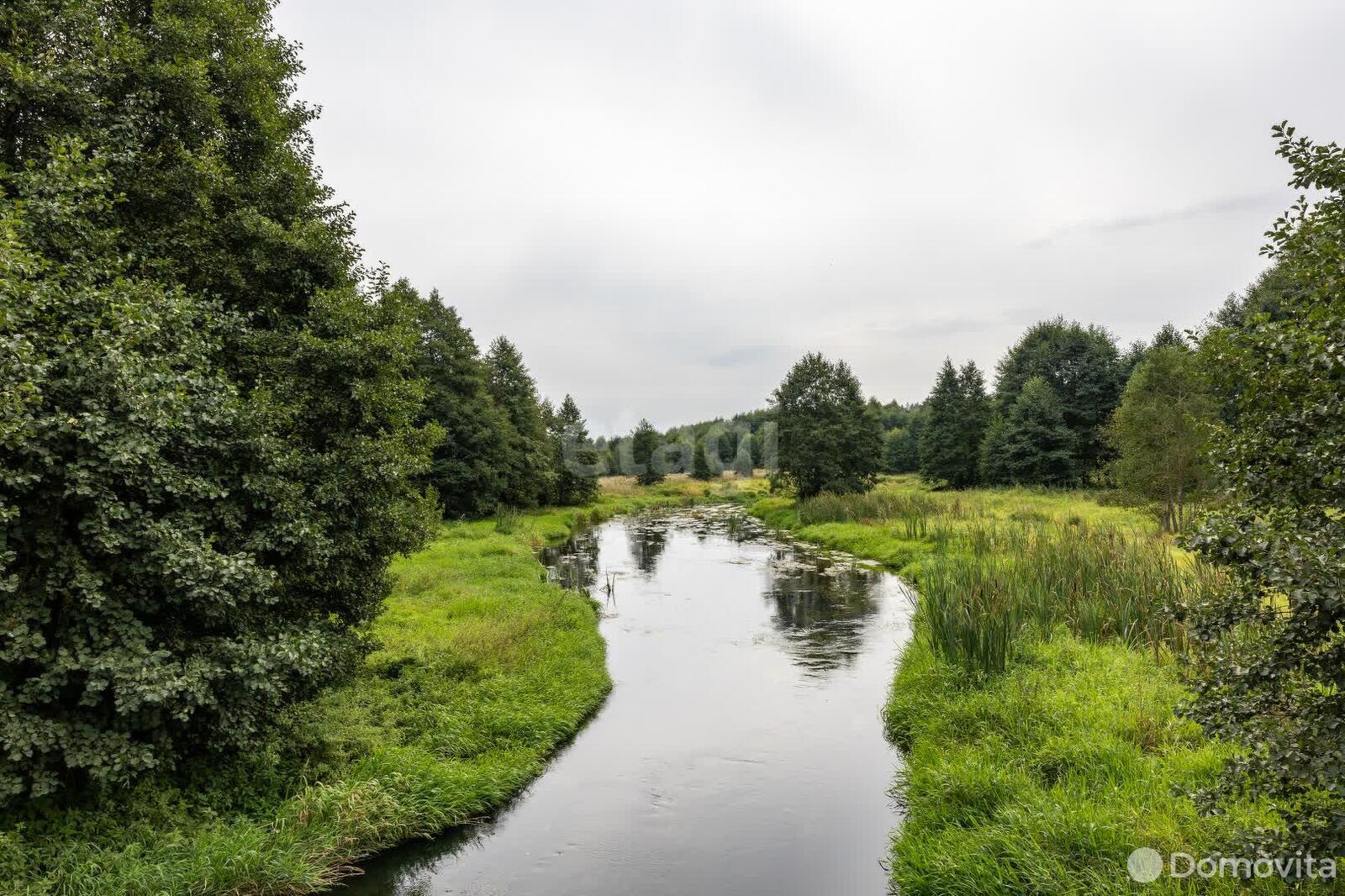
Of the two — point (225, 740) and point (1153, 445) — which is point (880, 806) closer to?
point (225, 740)

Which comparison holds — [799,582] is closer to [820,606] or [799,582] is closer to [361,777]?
[820,606]

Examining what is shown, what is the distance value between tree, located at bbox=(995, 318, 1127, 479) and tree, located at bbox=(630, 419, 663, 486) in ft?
121

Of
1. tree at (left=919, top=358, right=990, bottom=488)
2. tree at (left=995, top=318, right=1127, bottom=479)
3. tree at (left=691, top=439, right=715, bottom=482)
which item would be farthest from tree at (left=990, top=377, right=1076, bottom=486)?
tree at (left=691, top=439, right=715, bottom=482)

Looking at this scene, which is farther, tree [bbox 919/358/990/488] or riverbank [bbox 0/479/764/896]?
tree [bbox 919/358/990/488]

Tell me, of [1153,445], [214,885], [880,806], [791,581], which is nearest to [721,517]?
[791,581]

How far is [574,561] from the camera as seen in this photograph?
28.7 metres

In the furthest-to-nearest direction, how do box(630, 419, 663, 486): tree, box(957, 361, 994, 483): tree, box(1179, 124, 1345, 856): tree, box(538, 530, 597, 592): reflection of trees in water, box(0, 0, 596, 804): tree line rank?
box(630, 419, 663, 486): tree → box(957, 361, 994, 483): tree → box(538, 530, 597, 592): reflection of trees in water → box(0, 0, 596, 804): tree line → box(1179, 124, 1345, 856): tree

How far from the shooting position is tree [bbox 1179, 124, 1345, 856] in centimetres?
379

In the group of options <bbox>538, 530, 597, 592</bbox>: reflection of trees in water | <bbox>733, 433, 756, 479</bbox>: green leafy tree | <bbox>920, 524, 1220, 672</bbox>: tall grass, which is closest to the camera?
<bbox>920, 524, 1220, 672</bbox>: tall grass

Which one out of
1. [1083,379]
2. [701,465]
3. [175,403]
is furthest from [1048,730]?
[701,465]

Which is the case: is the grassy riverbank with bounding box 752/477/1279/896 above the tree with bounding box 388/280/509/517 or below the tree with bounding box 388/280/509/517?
below

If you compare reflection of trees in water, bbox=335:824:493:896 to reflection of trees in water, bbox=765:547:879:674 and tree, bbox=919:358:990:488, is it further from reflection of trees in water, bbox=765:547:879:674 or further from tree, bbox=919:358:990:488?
tree, bbox=919:358:990:488

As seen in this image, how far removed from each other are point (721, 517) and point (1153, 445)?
92.5 ft

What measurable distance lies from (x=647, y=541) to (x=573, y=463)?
21.0m
